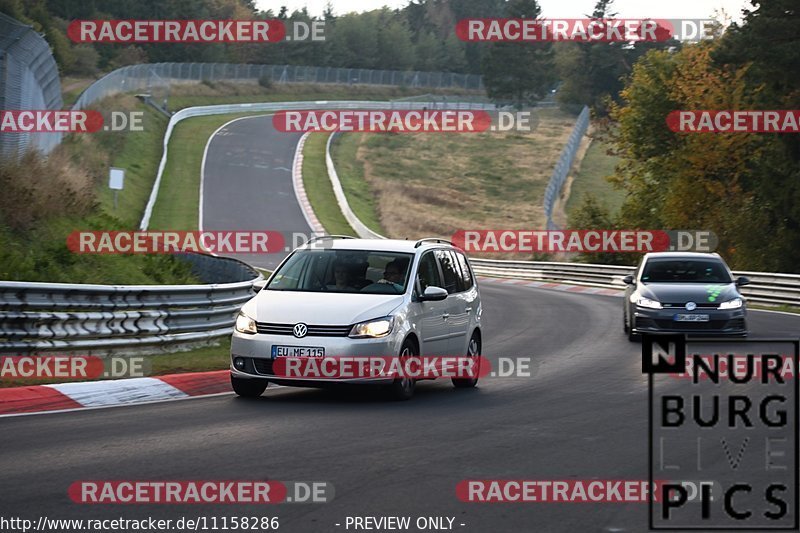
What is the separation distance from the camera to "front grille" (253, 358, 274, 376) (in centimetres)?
1222

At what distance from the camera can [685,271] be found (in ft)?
70.5

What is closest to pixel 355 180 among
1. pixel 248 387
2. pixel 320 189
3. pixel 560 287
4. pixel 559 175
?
pixel 320 189

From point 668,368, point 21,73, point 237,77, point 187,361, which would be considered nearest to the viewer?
point 668,368

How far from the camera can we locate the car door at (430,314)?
13.3 meters

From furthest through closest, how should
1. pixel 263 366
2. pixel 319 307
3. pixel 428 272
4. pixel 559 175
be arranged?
pixel 559 175 → pixel 428 272 → pixel 319 307 → pixel 263 366

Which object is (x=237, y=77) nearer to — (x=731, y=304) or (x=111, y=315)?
(x=731, y=304)

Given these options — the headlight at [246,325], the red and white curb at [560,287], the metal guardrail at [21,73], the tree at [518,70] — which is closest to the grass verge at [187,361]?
the headlight at [246,325]

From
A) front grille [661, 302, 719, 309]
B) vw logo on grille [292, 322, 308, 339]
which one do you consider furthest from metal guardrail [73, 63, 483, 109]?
vw logo on grille [292, 322, 308, 339]

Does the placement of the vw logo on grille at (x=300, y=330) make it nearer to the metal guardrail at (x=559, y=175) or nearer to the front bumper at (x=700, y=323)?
the front bumper at (x=700, y=323)

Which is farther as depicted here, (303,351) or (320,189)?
(320,189)

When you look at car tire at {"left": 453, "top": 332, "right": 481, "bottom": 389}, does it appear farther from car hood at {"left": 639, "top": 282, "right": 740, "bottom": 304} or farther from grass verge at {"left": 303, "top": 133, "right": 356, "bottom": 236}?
grass verge at {"left": 303, "top": 133, "right": 356, "bottom": 236}

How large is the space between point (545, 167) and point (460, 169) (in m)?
7.58

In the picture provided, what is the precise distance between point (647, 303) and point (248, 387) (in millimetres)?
9690

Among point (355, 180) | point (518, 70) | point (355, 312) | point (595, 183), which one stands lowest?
point (355, 312)
